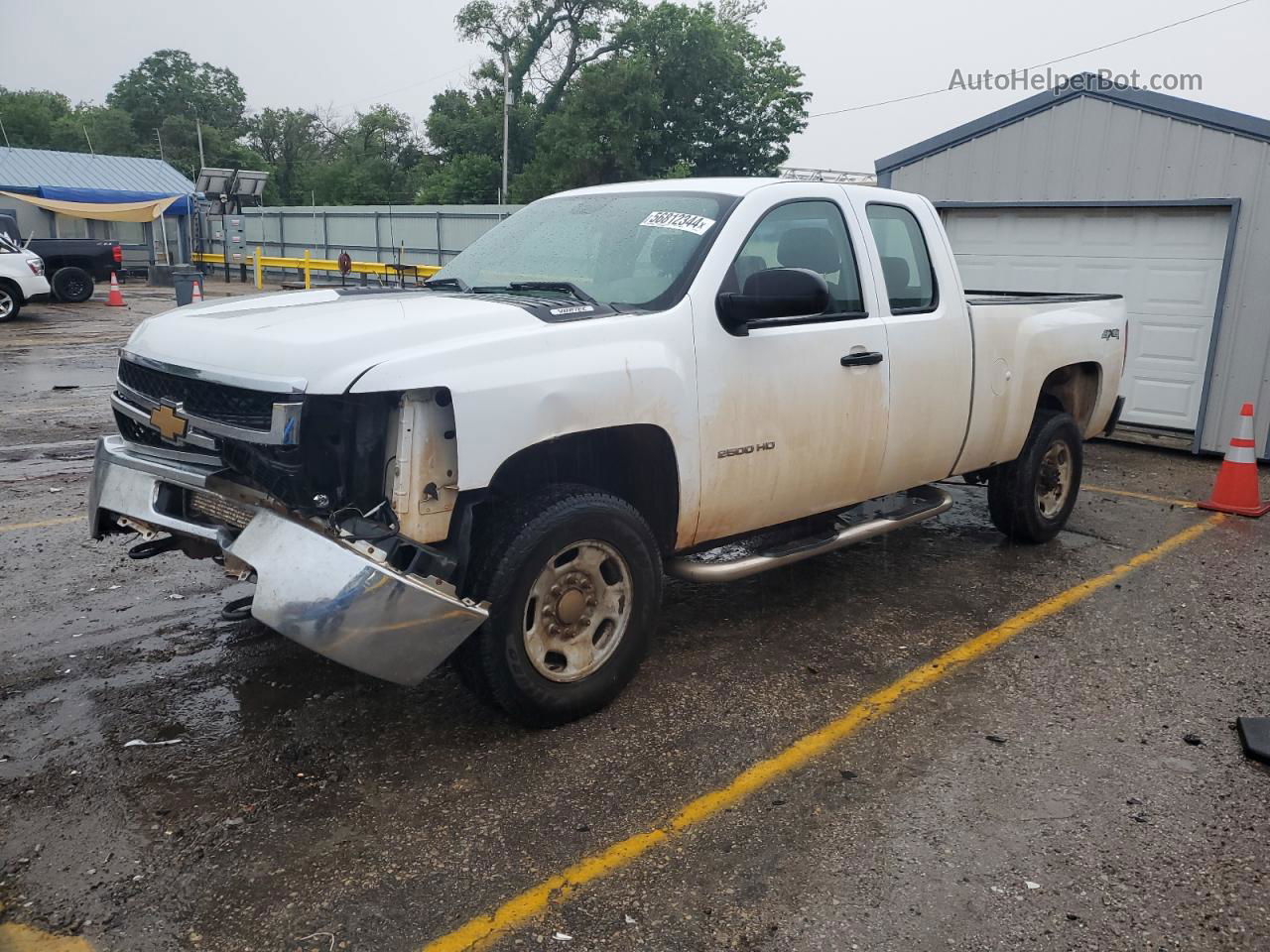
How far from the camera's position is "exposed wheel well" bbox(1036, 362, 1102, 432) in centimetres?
635

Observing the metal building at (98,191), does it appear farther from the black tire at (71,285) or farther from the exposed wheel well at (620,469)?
the exposed wheel well at (620,469)

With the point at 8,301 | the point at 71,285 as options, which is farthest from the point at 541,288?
the point at 71,285

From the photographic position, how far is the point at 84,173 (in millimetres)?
38219

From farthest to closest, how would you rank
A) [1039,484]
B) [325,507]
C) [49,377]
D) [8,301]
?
[8,301], [49,377], [1039,484], [325,507]

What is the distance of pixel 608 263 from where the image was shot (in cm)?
429

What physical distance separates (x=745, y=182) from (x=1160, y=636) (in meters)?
2.93

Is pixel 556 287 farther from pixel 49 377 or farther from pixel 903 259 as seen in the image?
pixel 49 377

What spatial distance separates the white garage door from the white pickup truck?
577cm

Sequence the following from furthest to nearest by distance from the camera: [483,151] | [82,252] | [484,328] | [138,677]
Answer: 1. [483,151]
2. [82,252]
3. [138,677]
4. [484,328]

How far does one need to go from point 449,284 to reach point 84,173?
4023 centimetres

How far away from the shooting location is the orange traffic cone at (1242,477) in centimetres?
746

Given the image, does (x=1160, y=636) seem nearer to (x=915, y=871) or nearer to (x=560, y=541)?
(x=915, y=871)

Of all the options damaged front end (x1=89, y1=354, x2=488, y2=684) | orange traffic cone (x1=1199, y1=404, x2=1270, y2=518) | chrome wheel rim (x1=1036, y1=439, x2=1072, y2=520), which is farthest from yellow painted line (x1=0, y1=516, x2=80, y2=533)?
orange traffic cone (x1=1199, y1=404, x2=1270, y2=518)

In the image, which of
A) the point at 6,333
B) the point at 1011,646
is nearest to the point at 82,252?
the point at 6,333
